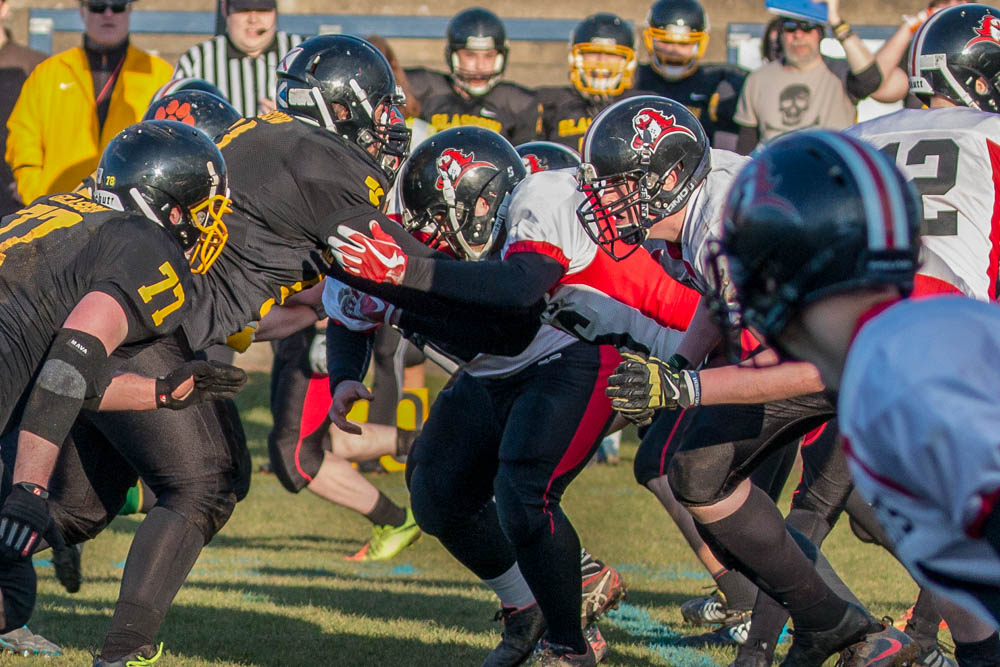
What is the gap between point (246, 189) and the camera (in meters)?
3.88

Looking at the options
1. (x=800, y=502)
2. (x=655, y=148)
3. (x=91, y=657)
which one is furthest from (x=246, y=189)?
(x=800, y=502)

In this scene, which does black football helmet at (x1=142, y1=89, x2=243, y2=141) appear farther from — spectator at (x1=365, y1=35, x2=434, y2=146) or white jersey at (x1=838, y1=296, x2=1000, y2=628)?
white jersey at (x1=838, y1=296, x2=1000, y2=628)

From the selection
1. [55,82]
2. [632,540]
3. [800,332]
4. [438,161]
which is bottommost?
[632,540]

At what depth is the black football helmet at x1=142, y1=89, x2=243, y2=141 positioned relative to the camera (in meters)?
5.10

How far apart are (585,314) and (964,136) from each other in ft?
3.74

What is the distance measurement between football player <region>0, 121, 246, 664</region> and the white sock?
45.2 inches

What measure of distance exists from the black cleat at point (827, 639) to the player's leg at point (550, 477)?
2.18 feet

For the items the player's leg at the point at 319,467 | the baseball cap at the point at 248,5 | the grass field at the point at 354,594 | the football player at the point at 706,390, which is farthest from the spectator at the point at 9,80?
the football player at the point at 706,390

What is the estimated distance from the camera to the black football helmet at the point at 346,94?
415 cm

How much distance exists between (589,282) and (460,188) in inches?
21.6

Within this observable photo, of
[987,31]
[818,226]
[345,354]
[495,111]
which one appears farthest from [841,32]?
[818,226]

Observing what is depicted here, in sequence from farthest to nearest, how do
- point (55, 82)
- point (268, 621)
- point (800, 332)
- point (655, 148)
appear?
point (55, 82)
point (268, 621)
point (655, 148)
point (800, 332)

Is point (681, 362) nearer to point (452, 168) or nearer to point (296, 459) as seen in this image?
point (452, 168)

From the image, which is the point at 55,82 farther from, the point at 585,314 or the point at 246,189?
the point at 585,314
